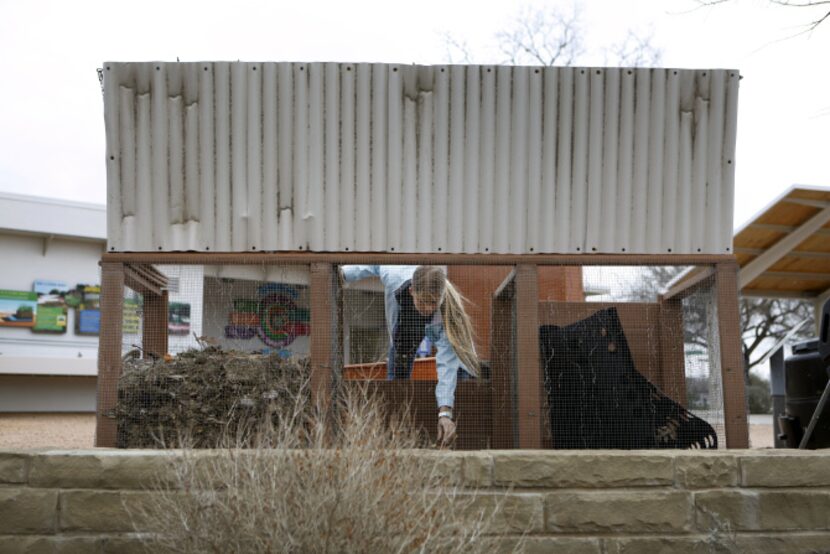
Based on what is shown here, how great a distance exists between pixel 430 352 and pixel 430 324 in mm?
169

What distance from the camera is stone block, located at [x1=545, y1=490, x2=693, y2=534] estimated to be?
5.16 m

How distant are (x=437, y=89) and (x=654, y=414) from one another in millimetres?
2333

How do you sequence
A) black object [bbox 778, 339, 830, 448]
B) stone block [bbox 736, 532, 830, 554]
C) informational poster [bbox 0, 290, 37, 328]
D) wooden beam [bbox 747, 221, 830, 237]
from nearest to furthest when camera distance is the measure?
stone block [bbox 736, 532, 830, 554], black object [bbox 778, 339, 830, 448], wooden beam [bbox 747, 221, 830, 237], informational poster [bbox 0, 290, 37, 328]

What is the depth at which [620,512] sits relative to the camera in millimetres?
5191

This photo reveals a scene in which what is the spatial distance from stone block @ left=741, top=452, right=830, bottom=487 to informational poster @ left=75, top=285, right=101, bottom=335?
21164 mm

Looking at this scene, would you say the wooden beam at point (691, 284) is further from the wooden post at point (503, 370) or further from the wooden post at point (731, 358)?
the wooden post at point (503, 370)

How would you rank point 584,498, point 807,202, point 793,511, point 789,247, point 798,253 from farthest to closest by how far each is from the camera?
1. point 798,253
2. point 789,247
3. point 807,202
4. point 793,511
5. point 584,498

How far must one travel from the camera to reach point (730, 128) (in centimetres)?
592

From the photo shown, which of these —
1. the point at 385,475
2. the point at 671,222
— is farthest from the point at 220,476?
the point at 671,222

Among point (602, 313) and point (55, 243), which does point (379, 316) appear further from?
point (55, 243)

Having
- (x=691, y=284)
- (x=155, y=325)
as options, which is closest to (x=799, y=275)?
(x=691, y=284)

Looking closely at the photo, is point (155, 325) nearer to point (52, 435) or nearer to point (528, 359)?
point (528, 359)

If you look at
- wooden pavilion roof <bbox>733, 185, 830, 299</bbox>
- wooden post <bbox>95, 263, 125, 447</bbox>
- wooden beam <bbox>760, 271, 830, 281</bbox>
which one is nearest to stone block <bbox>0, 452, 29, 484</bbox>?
wooden post <bbox>95, 263, 125, 447</bbox>

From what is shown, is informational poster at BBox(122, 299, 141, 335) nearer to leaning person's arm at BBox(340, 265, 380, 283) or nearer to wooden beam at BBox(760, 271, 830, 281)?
leaning person's arm at BBox(340, 265, 380, 283)
